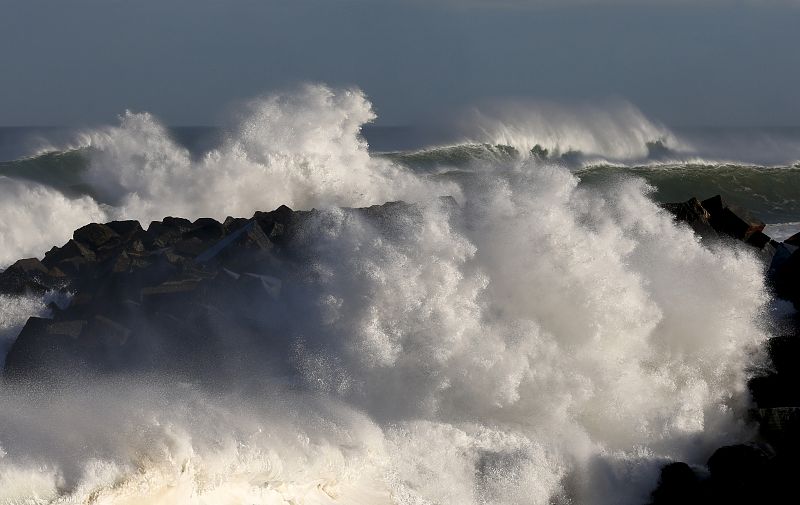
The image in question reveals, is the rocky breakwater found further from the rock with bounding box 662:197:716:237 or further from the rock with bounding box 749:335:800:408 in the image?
the rock with bounding box 662:197:716:237

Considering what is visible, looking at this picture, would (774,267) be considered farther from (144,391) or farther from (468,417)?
(144,391)

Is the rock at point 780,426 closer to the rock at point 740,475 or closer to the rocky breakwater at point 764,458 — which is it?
the rocky breakwater at point 764,458

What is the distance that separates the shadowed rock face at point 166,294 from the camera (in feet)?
34.5

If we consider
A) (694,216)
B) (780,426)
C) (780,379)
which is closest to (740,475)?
(780,426)

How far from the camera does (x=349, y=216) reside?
11.8 metres

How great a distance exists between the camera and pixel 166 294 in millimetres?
11445

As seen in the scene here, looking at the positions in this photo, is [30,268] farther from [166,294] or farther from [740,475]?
[740,475]

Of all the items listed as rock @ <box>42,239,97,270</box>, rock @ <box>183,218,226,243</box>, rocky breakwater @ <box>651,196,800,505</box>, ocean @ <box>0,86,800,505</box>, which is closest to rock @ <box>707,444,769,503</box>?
rocky breakwater @ <box>651,196,800,505</box>

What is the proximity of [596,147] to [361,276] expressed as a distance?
2373 centimetres

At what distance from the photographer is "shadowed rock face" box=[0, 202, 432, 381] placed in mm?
10523

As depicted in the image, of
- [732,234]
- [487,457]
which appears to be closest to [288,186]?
[732,234]

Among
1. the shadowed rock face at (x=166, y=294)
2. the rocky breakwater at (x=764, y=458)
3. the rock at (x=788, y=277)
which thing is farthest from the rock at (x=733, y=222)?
the shadowed rock face at (x=166, y=294)

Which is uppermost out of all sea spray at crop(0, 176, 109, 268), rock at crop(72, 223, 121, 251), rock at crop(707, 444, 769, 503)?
rock at crop(707, 444, 769, 503)

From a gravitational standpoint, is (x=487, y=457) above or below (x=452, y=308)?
below
